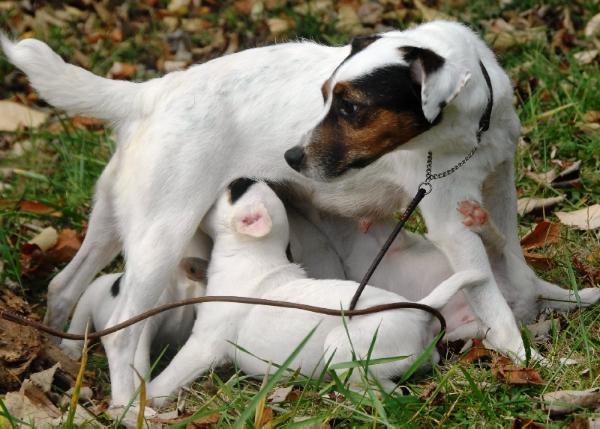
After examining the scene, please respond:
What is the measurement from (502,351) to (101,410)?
4.94ft

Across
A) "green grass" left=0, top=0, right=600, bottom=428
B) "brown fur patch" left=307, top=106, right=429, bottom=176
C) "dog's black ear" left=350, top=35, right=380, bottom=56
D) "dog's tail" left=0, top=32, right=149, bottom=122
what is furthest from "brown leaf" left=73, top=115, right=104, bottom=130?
"brown fur patch" left=307, top=106, right=429, bottom=176

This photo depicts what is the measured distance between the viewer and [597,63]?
5.96m

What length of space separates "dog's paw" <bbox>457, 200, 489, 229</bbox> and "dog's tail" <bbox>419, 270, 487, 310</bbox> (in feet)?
0.66

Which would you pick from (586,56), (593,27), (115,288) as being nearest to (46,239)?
(115,288)

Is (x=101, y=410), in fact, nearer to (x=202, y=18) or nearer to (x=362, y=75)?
(x=362, y=75)

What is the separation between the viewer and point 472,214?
11.8 feet

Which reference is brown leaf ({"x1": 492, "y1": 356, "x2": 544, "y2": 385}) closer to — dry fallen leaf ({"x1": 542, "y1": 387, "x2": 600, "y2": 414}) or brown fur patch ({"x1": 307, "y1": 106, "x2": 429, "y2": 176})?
dry fallen leaf ({"x1": 542, "y1": 387, "x2": 600, "y2": 414})

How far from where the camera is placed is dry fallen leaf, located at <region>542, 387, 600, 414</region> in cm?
297

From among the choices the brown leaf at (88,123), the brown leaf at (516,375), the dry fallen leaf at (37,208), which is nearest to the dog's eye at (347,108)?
the brown leaf at (516,375)

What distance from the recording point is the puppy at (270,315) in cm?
336

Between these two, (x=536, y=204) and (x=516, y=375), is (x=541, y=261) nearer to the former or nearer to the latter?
(x=536, y=204)

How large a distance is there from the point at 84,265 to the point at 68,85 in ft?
2.67

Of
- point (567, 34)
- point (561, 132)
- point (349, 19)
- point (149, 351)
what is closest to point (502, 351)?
point (149, 351)

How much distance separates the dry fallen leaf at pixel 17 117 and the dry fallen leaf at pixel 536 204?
3259 millimetres
